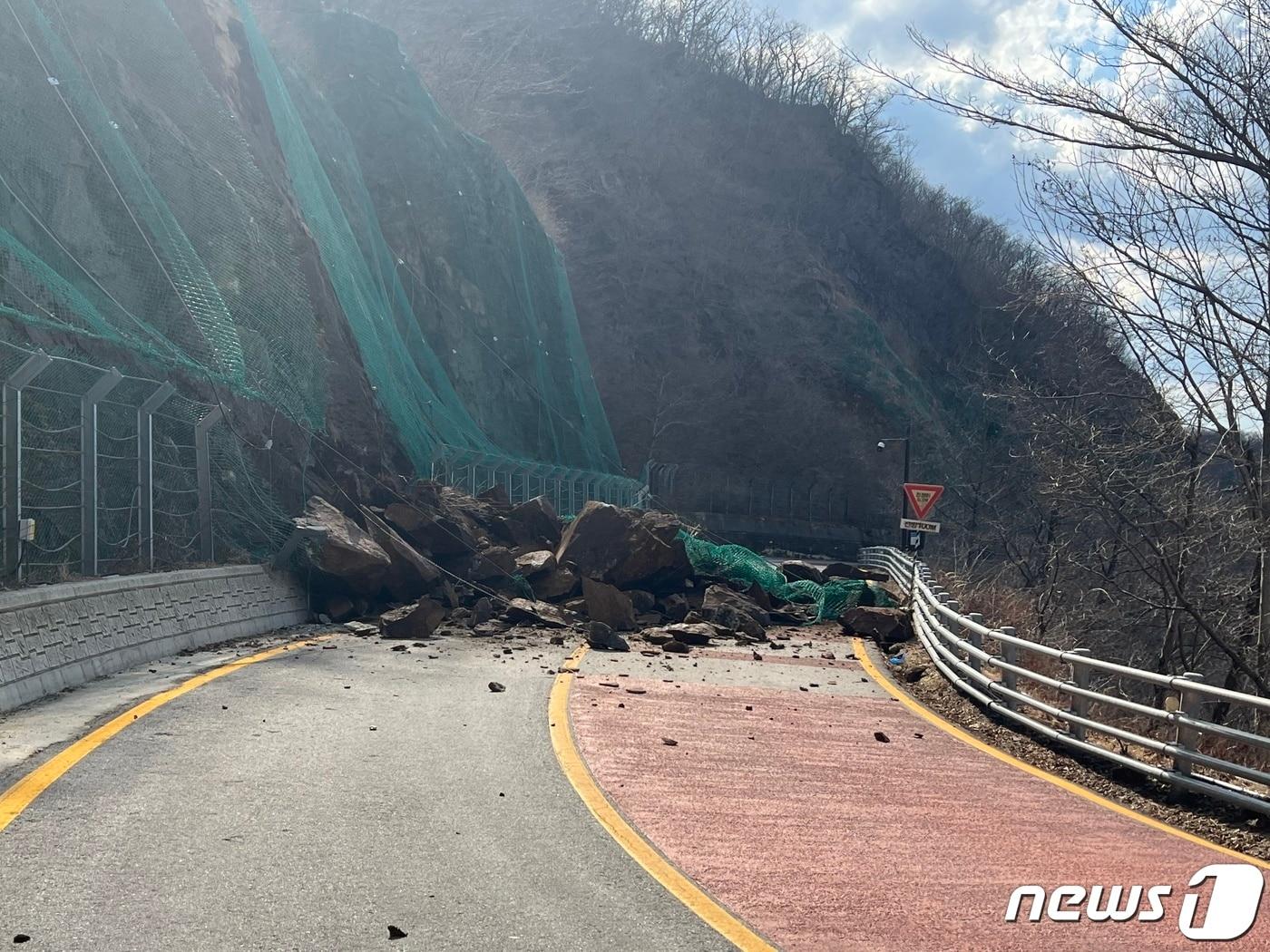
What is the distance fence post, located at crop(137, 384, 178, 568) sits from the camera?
1326 centimetres

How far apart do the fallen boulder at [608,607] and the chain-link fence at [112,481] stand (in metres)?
4.28

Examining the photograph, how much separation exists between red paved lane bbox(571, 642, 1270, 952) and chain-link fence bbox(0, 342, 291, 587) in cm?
500

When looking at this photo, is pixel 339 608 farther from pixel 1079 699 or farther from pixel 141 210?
pixel 1079 699

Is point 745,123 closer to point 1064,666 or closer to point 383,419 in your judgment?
point 383,419

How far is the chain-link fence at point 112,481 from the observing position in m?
10.9

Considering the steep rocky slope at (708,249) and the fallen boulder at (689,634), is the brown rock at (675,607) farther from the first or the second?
the steep rocky slope at (708,249)

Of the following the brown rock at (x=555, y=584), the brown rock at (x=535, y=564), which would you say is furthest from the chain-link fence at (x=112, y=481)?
the brown rock at (x=555, y=584)

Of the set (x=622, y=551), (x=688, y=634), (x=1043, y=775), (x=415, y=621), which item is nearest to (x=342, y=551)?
(x=415, y=621)

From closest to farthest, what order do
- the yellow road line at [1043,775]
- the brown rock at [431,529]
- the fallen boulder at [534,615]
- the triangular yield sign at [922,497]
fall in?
the yellow road line at [1043,775] → the fallen boulder at [534,615] → the brown rock at [431,529] → the triangular yield sign at [922,497]

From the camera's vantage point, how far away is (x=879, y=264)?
90250 mm

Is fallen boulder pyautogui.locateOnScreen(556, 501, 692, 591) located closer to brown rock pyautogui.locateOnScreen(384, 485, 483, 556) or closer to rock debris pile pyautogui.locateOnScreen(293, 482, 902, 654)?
rock debris pile pyautogui.locateOnScreen(293, 482, 902, 654)

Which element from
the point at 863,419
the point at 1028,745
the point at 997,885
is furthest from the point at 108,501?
the point at 863,419

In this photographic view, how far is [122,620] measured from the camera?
37.1ft

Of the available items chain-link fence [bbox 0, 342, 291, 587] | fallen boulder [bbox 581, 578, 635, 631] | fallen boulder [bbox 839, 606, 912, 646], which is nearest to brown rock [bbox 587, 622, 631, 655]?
fallen boulder [bbox 581, 578, 635, 631]
